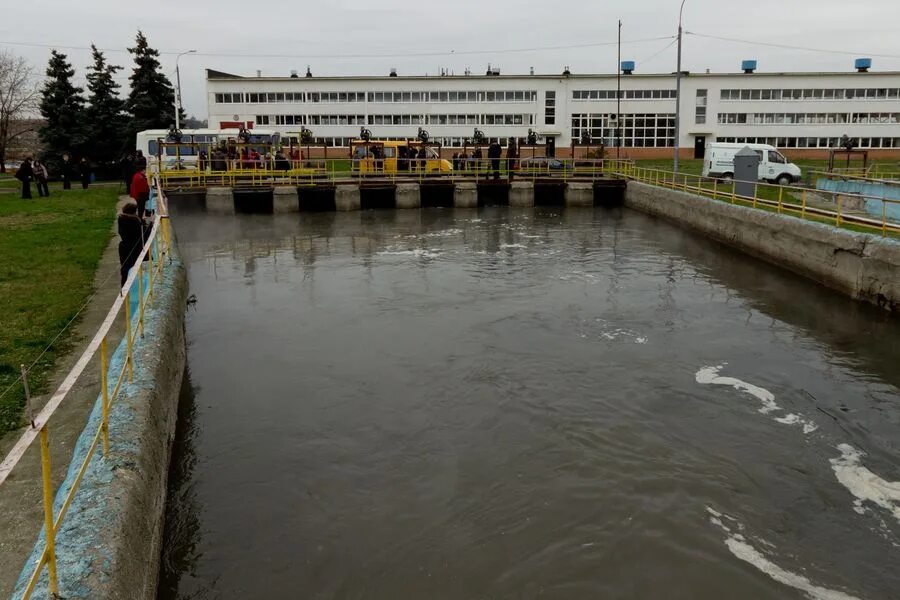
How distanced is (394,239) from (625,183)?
559 inches

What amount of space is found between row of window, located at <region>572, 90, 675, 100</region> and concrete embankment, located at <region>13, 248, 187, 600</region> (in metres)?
58.8

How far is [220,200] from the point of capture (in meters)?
29.2

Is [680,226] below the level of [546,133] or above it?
below

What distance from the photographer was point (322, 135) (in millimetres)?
62844

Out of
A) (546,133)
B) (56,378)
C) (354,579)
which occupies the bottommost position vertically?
(354,579)

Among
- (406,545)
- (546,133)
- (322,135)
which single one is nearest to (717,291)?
(406,545)

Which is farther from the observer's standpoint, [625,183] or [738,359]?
[625,183]

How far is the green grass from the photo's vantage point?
24.6 ft

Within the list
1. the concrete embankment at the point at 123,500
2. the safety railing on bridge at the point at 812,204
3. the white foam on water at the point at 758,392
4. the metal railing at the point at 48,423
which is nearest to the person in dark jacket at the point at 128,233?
the metal railing at the point at 48,423

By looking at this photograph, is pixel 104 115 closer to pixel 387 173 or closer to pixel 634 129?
pixel 387 173

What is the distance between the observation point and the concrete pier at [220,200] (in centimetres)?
2920

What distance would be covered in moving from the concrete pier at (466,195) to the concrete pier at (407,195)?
181 cm

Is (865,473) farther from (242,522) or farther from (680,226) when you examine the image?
(680,226)

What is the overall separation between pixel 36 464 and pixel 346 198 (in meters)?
25.9
